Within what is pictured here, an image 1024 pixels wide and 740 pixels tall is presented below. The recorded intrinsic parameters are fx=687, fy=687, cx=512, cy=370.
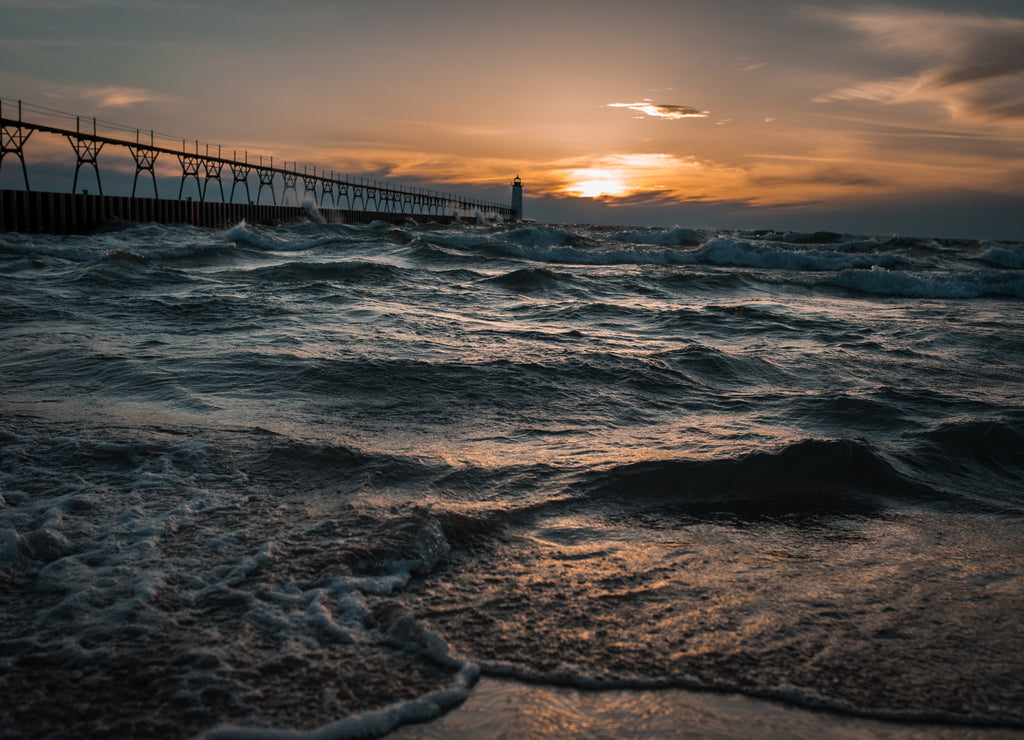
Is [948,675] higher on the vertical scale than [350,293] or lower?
lower

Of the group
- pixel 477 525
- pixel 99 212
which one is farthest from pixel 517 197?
pixel 477 525

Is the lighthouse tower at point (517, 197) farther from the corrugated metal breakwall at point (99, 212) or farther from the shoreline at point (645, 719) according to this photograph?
the shoreline at point (645, 719)

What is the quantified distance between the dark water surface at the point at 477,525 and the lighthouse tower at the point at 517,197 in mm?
92823

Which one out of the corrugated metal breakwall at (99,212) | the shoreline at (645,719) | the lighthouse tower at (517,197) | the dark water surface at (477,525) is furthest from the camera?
the lighthouse tower at (517,197)

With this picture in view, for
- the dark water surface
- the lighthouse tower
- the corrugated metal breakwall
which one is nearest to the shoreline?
the dark water surface

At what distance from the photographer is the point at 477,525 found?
2.74 meters

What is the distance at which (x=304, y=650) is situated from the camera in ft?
6.29

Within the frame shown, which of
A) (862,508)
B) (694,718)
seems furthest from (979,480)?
(694,718)

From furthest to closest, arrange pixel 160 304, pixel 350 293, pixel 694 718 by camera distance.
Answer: pixel 350 293 < pixel 160 304 < pixel 694 718

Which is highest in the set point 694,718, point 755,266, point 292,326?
point 755,266

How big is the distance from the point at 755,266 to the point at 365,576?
21.6 metres

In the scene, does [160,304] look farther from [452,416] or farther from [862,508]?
[862,508]

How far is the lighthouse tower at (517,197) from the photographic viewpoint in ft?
318

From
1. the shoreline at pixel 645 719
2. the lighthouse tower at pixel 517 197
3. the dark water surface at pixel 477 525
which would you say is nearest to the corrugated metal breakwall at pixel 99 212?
the dark water surface at pixel 477 525
